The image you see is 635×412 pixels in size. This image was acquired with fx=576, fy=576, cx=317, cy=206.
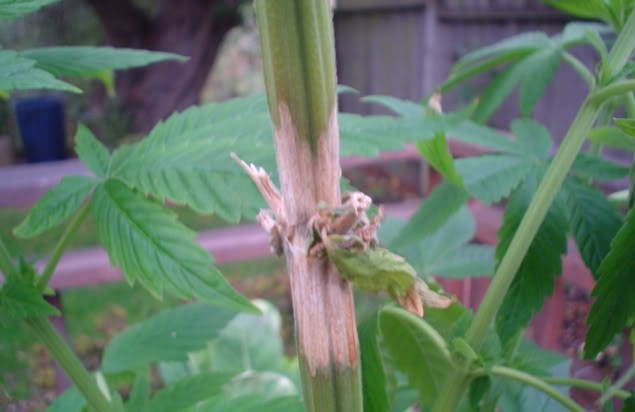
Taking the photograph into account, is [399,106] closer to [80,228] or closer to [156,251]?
[156,251]

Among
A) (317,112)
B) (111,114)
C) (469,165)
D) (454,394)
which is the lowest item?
(111,114)

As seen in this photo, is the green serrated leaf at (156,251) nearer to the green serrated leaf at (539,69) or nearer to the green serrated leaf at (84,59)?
the green serrated leaf at (84,59)

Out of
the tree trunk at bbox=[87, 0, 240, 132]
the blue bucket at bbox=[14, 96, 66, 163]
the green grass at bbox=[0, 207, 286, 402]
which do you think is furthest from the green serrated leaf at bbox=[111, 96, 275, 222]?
the blue bucket at bbox=[14, 96, 66, 163]

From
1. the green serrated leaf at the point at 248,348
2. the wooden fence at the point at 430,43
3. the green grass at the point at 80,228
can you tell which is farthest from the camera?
the green grass at the point at 80,228

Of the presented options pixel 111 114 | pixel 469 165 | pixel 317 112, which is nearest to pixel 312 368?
pixel 317 112

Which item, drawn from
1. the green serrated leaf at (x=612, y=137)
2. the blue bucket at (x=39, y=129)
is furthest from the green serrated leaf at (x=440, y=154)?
the blue bucket at (x=39, y=129)

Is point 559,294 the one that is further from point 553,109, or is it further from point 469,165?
point 553,109

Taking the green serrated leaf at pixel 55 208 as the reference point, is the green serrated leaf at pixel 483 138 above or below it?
below

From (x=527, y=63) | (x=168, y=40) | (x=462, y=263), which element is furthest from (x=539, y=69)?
(x=168, y=40)
